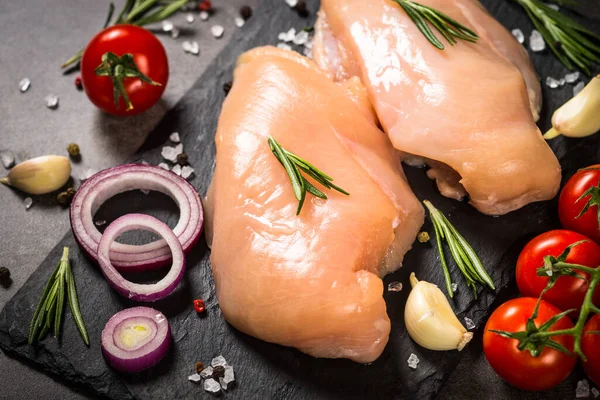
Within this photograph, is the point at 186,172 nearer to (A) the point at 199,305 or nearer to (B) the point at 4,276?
(A) the point at 199,305

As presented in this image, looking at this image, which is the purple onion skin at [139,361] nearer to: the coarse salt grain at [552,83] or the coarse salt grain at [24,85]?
the coarse salt grain at [24,85]

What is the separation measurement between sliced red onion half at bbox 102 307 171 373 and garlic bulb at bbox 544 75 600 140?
2.18m

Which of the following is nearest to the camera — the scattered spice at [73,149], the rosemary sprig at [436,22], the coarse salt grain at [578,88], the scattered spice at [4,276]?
the scattered spice at [4,276]

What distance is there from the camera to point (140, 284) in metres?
3.62

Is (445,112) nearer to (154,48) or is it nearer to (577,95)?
(577,95)

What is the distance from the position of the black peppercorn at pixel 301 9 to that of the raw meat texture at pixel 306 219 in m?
0.74

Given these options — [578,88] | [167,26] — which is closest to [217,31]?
[167,26]

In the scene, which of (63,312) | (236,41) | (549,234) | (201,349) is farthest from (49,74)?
(549,234)

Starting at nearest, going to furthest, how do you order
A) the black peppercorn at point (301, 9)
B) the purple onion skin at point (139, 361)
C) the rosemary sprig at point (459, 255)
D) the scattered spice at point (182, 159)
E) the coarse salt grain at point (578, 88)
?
the purple onion skin at point (139, 361) → the rosemary sprig at point (459, 255) → the scattered spice at point (182, 159) → the coarse salt grain at point (578, 88) → the black peppercorn at point (301, 9)

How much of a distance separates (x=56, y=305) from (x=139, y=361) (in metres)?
0.51

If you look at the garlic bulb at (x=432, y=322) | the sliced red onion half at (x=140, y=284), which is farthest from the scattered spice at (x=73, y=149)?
the garlic bulb at (x=432, y=322)

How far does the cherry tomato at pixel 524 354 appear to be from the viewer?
3256mm

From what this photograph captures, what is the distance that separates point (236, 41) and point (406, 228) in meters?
1.55

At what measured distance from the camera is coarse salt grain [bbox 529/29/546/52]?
174 inches
